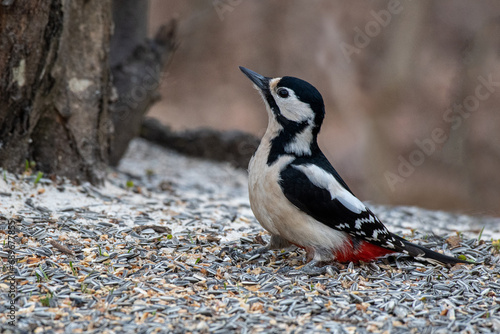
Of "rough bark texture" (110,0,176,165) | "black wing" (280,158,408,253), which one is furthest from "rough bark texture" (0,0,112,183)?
"black wing" (280,158,408,253)

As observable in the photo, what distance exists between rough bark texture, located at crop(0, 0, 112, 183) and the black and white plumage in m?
1.93

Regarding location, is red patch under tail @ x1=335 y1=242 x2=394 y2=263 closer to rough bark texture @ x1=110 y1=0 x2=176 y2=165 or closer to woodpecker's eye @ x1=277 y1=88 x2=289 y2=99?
woodpecker's eye @ x1=277 y1=88 x2=289 y2=99

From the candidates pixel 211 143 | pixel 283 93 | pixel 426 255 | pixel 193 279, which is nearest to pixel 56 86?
pixel 283 93

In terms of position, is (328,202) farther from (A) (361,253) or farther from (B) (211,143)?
(B) (211,143)

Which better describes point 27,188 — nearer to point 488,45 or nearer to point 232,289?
point 232,289

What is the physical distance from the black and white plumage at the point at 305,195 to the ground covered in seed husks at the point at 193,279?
19cm

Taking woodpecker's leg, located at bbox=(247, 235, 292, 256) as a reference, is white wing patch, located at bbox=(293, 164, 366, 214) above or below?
above

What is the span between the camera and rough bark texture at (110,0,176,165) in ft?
23.7

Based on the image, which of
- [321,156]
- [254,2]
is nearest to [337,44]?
[254,2]

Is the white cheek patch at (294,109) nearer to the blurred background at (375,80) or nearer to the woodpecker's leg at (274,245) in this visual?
the woodpecker's leg at (274,245)

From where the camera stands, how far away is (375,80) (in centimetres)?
1315

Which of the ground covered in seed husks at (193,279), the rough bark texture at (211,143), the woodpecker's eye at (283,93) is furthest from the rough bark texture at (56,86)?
the rough bark texture at (211,143)

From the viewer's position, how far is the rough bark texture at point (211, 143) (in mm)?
8867

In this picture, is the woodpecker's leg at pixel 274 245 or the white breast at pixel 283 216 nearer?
the white breast at pixel 283 216
